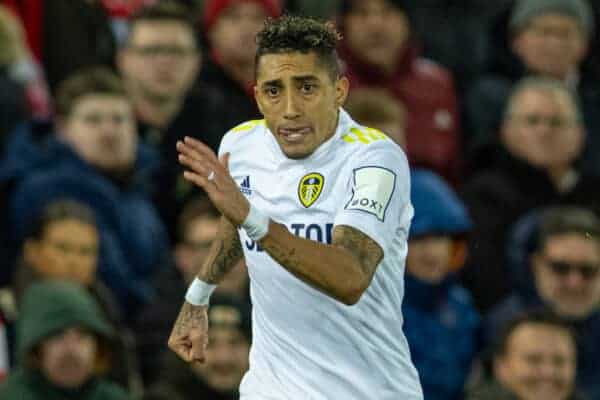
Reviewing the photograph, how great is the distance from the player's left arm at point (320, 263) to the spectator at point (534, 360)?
354 centimetres

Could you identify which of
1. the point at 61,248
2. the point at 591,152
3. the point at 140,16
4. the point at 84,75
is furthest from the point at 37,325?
the point at 591,152

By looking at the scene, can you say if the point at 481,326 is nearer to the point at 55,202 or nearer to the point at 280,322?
A: the point at 55,202

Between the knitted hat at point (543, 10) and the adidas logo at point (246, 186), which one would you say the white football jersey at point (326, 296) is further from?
the knitted hat at point (543, 10)

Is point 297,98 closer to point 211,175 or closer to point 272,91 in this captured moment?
point 272,91

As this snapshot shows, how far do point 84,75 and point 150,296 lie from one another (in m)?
1.50

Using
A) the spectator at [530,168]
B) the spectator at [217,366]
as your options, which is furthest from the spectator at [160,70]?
the spectator at [217,366]

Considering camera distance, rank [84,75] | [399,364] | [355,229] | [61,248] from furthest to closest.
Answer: [84,75]
[61,248]
[399,364]
[355,229]

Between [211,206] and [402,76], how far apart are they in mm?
2202

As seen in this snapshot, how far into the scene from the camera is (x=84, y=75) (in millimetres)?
11500

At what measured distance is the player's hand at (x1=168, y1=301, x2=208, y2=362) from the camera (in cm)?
741

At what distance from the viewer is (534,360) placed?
10375mm

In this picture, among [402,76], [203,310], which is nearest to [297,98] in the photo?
[203,310]

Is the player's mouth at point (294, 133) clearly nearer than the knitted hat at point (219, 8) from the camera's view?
Yes

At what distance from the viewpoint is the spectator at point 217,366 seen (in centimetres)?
990
